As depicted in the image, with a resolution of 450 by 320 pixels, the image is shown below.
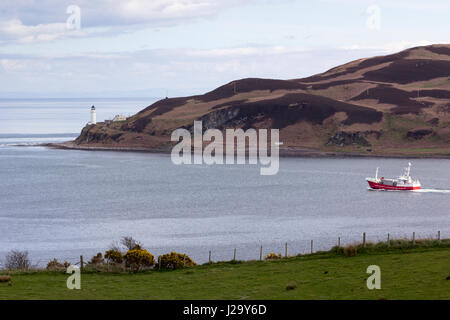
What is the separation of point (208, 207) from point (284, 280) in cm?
6852

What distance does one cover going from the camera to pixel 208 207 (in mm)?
99938

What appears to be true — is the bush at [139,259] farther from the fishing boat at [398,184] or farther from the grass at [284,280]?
the fishing boat at [398,184]

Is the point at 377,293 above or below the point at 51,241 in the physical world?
above

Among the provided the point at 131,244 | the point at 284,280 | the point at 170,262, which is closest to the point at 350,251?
the point at 284,280

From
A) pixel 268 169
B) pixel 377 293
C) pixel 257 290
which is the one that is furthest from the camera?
pixel 268 169

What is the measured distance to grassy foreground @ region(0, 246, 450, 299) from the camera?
27672 millimetres

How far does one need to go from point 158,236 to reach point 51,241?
36.4 feet

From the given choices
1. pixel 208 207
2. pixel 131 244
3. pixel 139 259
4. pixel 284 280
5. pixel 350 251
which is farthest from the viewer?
pixel 208 207

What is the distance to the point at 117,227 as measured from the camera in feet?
267

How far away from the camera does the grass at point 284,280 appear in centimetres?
2775

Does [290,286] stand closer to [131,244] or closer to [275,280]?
[275,280]

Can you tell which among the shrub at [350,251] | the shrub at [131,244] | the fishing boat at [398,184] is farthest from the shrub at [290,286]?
the fishing boat at [398,184]
